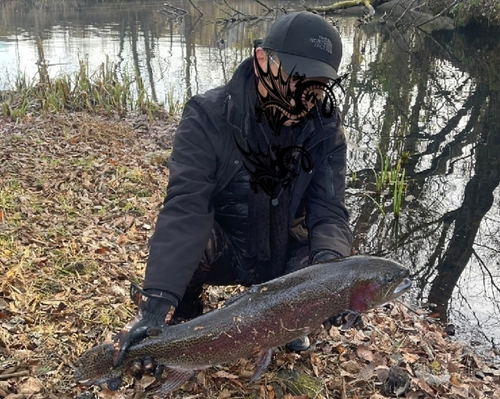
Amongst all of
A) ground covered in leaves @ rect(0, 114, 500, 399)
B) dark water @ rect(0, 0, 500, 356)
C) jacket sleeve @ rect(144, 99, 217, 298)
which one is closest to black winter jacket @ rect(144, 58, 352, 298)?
jacket sleeve @ rect(144, 99, 217, 298)

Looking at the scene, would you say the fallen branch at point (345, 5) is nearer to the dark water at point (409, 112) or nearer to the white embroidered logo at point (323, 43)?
the dark water at point (409, 112)

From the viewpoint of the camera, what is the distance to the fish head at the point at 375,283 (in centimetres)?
255

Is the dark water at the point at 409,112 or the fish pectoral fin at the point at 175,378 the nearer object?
the fish pectoral fin at the point at 175,378

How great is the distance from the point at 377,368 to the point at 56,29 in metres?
25.4

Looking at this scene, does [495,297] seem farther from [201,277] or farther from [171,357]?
[171,357]

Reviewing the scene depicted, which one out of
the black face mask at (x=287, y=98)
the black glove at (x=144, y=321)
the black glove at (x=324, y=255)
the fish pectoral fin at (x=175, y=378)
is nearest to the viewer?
the black glove at (x=144, y=321)

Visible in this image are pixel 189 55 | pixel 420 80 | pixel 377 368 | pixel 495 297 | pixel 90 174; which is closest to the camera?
pixel 377 368

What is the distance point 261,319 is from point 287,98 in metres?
1.23

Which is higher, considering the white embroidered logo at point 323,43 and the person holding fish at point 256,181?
the white embroidered logo at point 323,43

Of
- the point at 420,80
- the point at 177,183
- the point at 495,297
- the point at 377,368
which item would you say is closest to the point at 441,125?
the point at 420,80

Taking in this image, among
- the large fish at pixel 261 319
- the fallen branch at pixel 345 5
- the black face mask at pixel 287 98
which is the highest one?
the fallen branch at pixel 345 5

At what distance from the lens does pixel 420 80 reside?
1478 cm

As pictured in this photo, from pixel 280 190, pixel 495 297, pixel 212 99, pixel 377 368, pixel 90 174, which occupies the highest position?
pixel 212 99

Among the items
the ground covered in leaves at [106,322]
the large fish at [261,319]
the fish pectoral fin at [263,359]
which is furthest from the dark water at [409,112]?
the fish pectoral fin at [263,359]
